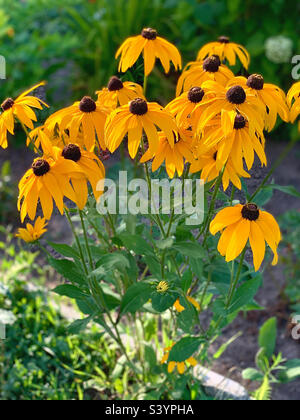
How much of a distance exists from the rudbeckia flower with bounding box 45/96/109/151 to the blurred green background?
7.11 feet

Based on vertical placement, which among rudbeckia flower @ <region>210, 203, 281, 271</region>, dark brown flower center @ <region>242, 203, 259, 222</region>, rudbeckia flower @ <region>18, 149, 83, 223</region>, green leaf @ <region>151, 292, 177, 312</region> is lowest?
green leaf @ <region>151, 292, 177, 312</region>

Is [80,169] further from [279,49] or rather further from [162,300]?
[279,49]

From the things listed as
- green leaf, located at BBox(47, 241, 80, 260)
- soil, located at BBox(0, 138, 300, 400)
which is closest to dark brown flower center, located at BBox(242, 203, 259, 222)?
green leaf, located at BBox(47, 241, 80, 260)

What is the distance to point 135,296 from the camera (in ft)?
4.54

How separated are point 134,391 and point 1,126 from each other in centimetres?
114

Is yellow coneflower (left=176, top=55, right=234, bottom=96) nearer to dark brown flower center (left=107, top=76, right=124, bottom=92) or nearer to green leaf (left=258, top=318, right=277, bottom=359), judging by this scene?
dark brown flower center (left=107, top=76, right=124, bottom=92)

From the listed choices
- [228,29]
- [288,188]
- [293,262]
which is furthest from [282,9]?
[288,188]

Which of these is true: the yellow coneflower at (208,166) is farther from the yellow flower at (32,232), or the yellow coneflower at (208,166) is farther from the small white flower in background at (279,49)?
the small white flower in background at (279,49)

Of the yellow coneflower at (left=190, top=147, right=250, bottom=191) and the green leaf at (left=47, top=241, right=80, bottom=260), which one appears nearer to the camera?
the yellow coneflower at (left=190, top=147, right=250, bottom=191)

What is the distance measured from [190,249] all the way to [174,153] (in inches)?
10.7

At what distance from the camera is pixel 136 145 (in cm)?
107

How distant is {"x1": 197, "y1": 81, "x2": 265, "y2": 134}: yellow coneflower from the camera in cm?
102

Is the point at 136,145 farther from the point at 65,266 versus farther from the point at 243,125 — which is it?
the point at 65,266

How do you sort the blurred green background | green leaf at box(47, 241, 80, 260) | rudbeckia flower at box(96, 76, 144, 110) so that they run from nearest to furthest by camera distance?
rudbeckia flower at box(96, 76, 144, 110)
green leaf at box(47, 241, 80, 260)
the blurred green background
